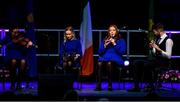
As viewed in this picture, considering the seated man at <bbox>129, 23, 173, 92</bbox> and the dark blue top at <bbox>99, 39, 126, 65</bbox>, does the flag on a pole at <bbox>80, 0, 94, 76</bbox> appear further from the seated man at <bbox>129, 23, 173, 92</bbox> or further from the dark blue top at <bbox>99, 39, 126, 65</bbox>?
the seated man at <bbox>129, 23, 173, 92</bbox>

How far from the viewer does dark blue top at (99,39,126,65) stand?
9.63 metres

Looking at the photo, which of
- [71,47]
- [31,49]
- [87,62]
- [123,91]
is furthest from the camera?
[31,49]

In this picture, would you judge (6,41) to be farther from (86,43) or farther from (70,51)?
(86,43)

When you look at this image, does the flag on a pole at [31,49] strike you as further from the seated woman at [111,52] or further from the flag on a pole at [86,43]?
the seated woman at [111,52]

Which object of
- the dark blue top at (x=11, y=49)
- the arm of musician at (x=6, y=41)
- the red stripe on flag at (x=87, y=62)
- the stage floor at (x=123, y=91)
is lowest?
the stage floor at (x=123, y=91)

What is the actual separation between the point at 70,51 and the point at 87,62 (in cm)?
59

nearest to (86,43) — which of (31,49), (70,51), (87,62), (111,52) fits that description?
(87,62)

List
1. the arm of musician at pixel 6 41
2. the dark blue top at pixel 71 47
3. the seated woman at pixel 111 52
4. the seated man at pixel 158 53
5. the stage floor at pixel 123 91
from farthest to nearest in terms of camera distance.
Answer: the dark blue top at pixel 71 47 < the arm of musician at pixel 6 41 < the seated woman at pixel 111 52 < the seated man at pixel 158 53 < the stage floor at pixel 123 91

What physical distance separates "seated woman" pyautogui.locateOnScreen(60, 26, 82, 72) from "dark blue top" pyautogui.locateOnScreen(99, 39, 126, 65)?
476 millimetres

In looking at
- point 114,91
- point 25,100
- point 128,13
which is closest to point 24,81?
point 114,91

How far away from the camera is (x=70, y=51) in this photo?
32.7 ft

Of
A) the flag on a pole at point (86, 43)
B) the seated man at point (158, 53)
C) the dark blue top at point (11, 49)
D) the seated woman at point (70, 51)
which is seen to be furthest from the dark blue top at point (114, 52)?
the dark blue top at point (11, 49)

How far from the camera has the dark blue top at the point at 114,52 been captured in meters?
9.63

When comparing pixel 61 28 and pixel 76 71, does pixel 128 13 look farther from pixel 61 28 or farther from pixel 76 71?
pixel 76 71
